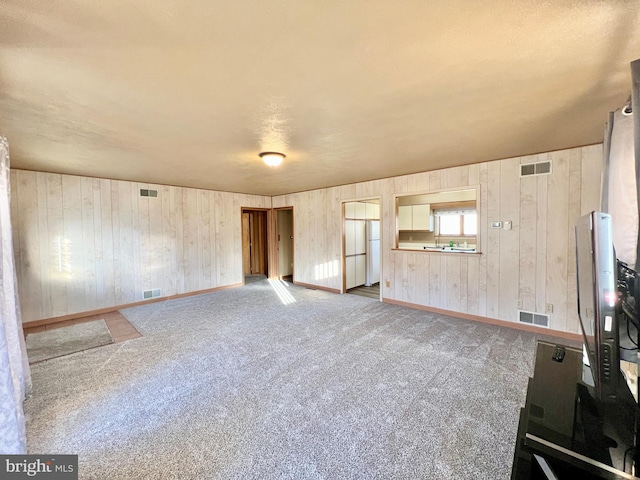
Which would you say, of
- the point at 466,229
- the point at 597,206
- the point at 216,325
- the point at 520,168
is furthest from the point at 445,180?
the point at 216,325

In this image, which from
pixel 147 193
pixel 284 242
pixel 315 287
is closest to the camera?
pixel 147 193

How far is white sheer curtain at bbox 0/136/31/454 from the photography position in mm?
1282

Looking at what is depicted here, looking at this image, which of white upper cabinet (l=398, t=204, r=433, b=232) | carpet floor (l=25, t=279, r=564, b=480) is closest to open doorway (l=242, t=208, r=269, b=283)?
white upper cabinet (l=398, t=204, r=433, b=232)

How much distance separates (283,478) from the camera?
57.4 inches

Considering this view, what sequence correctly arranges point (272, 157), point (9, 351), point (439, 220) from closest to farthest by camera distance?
point (9, 351) → point (272, 157) → point (439, 220)

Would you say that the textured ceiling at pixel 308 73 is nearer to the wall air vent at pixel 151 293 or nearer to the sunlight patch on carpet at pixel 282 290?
the wall air vent at pixel 151 293

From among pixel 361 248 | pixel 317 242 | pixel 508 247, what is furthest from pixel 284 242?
pixel 508 247

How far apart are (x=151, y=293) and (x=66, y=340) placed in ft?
5.99

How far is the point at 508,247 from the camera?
3.71 m

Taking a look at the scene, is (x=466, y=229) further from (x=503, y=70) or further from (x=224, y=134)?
(x=224, y=134)

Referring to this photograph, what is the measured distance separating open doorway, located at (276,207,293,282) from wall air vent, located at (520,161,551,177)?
5.32m

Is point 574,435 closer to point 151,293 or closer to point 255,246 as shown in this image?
point 151,293

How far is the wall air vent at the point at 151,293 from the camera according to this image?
5160 mm

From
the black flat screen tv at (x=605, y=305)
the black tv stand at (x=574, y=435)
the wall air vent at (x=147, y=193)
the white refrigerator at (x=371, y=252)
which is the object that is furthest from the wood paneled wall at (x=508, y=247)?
the wall air vent at (x=147, y=193)
